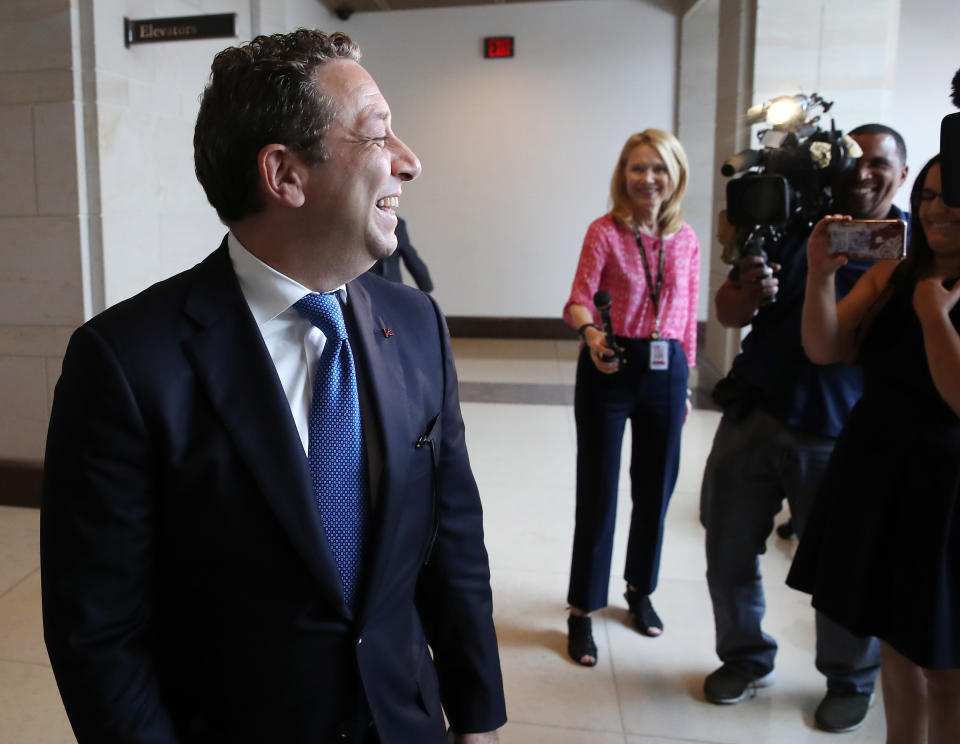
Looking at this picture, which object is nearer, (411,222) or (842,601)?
(842,601)

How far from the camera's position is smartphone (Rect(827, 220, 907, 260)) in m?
1.72

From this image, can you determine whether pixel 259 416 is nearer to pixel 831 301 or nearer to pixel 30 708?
pixel 831 301

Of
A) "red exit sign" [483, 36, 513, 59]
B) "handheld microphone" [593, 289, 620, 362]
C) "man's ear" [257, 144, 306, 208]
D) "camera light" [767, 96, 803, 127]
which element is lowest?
"handheld microphone" [593, 289, 620, 362]

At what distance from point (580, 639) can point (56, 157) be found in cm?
313

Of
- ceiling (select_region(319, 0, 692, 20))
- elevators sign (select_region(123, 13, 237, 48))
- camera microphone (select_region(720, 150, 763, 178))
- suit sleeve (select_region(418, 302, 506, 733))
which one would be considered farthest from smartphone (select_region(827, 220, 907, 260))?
ceiling (select_region(319, 0, 692, 20))

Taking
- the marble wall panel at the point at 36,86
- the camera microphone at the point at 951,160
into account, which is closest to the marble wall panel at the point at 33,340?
the marble wall panel at the point at 36,86

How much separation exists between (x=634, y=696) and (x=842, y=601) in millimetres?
888

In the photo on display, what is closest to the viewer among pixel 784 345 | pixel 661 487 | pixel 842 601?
pixel 842 601

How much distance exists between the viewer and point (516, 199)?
868cm

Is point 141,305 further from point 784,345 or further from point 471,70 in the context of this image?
point 471,70

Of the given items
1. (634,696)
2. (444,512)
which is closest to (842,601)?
(634,696)

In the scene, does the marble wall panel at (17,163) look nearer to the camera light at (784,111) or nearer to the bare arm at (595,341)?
the bare arm at (595,341)

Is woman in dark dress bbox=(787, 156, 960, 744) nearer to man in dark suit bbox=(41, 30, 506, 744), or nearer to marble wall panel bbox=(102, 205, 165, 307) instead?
man in dark suit bbox=(41, 30, 506, 744)

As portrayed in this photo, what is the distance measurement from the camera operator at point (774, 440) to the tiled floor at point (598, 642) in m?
0.12
